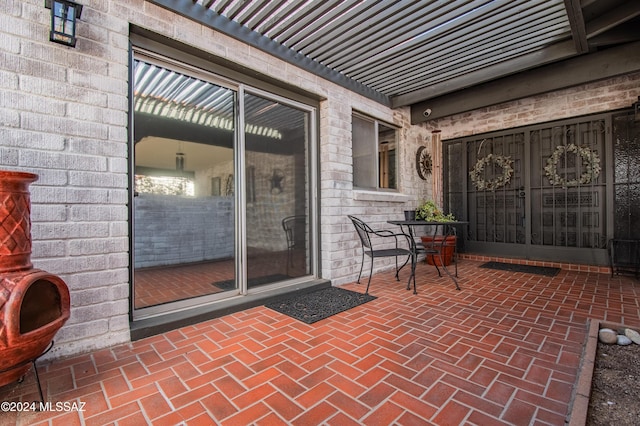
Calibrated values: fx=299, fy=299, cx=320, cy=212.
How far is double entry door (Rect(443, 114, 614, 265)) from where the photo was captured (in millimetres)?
4445

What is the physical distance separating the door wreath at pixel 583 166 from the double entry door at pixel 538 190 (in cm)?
1

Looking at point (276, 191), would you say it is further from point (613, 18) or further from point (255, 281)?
point (613, 18)

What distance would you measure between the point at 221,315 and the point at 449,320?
1.96 m

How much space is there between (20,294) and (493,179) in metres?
6.15

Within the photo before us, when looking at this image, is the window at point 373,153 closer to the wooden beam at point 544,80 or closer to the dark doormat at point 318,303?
the wooden beam at point 544,80

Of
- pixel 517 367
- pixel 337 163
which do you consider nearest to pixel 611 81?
pixel 337 163

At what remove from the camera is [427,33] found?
117 inches

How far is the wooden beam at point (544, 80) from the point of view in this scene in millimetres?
3338

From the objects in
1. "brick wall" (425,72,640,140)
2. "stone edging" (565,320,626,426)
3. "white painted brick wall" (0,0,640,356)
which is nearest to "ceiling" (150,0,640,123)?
"white painted brick wall" (0,0,640,356)

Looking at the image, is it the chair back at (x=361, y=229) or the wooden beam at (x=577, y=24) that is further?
the chair back at (x=361, y=229)

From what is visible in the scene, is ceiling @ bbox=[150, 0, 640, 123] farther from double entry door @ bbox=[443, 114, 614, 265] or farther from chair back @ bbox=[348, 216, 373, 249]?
chair back @ bbox=[348, 216, 373, 249]

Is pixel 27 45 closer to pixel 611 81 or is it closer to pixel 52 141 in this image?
pixel 52 141

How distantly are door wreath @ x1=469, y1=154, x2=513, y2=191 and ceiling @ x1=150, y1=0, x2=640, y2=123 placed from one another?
161 cm

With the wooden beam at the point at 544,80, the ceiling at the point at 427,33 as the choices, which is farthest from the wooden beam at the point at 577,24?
the wooden beam at the point at 544,80
